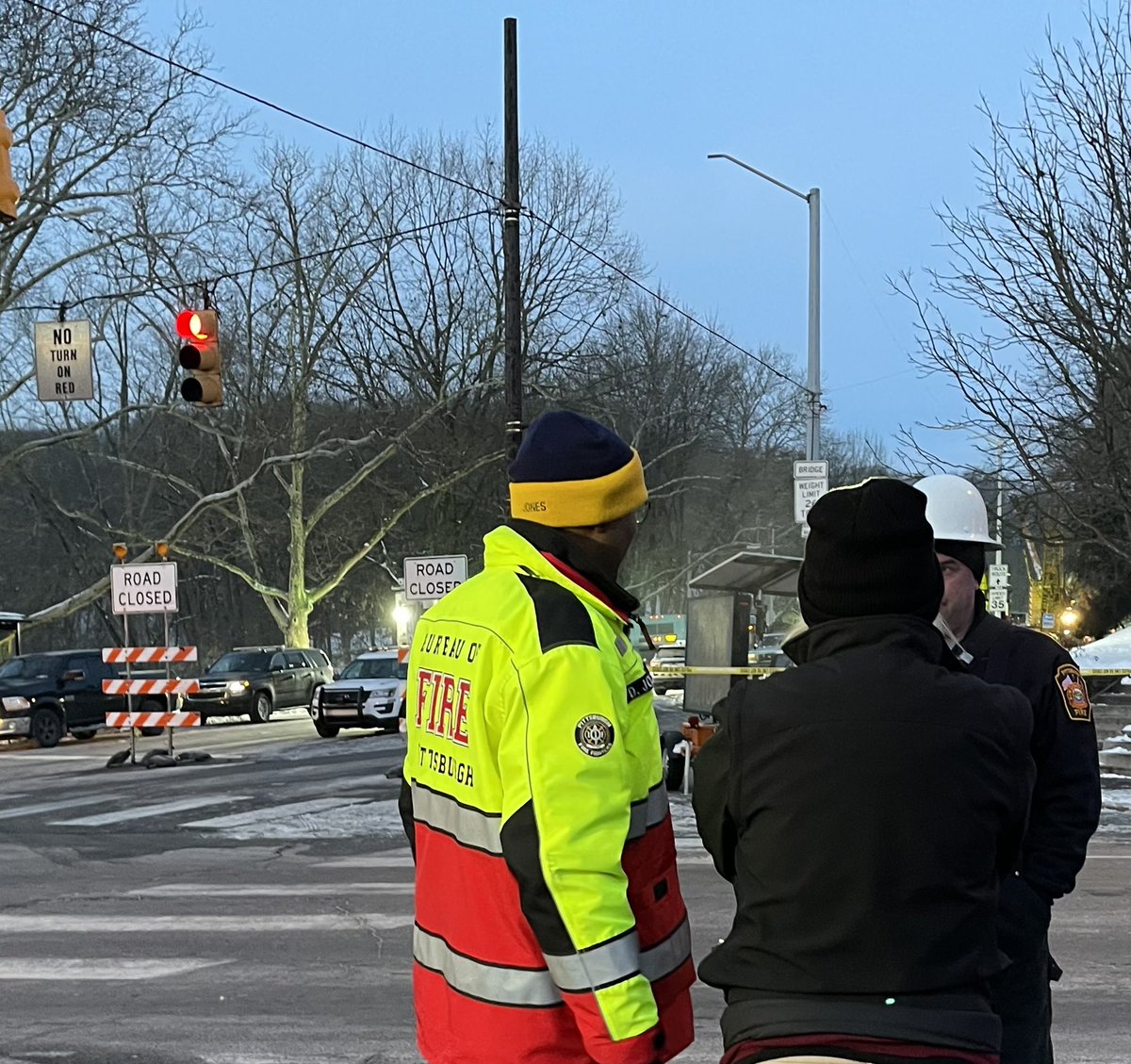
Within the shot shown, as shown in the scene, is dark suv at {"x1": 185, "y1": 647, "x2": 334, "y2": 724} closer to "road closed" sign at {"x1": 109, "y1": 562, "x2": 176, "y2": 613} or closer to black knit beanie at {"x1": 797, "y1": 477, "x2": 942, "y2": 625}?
"road closed" sign at {"x1": 109, "y1": 562, "x2": 176, "y2": 613}

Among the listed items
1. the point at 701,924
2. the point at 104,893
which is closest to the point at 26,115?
the point at 104,893

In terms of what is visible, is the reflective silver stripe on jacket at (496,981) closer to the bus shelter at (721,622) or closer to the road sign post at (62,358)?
the bus shelter at (721,622)

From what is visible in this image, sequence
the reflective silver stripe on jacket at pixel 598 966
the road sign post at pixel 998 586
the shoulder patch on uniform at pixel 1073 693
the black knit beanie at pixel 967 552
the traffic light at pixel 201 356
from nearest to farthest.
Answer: the reflective silver stripe on jacket at pixel 598 966 → the shoulder patch on uniform at pixel 1073 693 → the black knit beanie at pixel 967 552 → the traffic light at pixel 201 356 → the road sign post at pixel 998 586

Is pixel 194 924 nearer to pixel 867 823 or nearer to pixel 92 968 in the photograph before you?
pixel 92 968

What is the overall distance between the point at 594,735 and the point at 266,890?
7961 millimetres

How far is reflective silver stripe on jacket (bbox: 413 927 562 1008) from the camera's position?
106 inches

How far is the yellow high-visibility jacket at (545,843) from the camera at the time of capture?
2604mm

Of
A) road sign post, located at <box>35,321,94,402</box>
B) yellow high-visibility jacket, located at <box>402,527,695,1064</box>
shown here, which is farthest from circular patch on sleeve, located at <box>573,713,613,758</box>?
road sign post, located at <box>35,321,94,402</box>

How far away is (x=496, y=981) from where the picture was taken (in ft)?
8.97

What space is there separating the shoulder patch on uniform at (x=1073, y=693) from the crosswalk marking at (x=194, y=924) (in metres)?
5.56

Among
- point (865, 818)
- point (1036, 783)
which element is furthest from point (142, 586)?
point (865, 818)

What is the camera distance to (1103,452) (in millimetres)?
17328

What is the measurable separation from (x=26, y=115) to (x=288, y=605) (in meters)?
17.5

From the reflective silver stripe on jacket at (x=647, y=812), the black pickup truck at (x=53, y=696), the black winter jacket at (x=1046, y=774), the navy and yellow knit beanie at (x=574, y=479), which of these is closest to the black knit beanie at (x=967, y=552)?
the black winter jacket at (x=1046, y=774)
